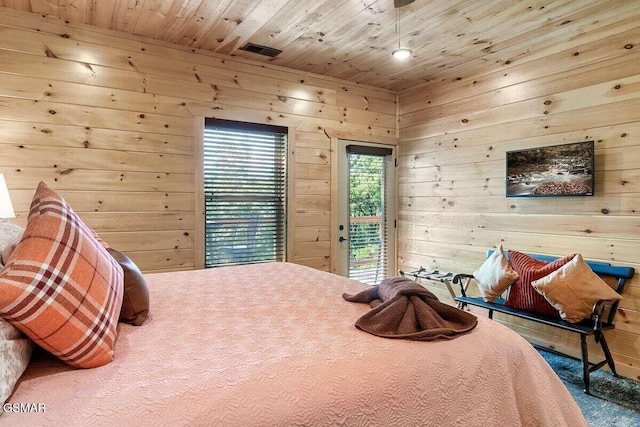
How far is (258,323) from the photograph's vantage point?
1525 mm

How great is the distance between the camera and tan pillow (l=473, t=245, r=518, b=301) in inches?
124

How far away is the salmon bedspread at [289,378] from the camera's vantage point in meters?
0.94

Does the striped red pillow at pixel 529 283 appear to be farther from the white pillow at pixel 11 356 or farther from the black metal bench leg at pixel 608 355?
the white pillow at pixel 11 356

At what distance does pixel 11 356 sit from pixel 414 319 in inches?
47.9

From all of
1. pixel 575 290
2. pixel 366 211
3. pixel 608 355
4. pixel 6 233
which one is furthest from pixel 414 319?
pixel 366 211

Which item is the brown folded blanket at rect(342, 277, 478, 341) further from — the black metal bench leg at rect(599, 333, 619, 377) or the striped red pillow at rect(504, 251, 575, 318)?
the black metal bench leg at rect(599, 333, 619, 377)

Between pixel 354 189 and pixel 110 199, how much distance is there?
8.14 ft

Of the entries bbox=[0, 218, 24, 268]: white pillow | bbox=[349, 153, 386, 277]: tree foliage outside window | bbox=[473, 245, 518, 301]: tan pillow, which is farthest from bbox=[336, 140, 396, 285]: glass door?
bbox=[0, 218, 24, 268]: white pillow

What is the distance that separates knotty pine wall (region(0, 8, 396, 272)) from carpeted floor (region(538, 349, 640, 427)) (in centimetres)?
246

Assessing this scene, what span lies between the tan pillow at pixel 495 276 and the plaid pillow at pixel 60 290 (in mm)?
2865

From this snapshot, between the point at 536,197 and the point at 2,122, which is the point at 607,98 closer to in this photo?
the point at 536,197

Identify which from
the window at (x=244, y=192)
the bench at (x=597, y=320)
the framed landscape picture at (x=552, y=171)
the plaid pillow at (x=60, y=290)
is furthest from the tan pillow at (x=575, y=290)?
the plaid pillow at (x=60, y=290)

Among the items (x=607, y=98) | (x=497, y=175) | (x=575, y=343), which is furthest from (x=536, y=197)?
(x=575, y=343)

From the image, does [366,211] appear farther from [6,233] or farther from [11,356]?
[11,356]
